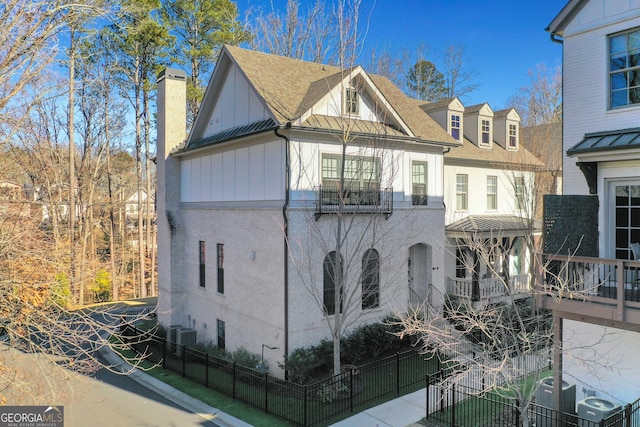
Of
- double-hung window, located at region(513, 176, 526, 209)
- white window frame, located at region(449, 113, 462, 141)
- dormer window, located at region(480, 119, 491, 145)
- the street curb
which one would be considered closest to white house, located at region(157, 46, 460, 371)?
white window frame, located at region(449, 113, 462, 141)

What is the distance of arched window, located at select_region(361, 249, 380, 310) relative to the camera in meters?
16.5

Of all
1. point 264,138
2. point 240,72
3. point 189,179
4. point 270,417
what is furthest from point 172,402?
point 240,72

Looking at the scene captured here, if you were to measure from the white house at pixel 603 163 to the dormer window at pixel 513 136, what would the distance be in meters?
13.8

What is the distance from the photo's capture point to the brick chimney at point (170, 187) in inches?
838

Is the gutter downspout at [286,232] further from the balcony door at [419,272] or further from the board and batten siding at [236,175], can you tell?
the balcony door at [419,272]

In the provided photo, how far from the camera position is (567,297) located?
9.10 m

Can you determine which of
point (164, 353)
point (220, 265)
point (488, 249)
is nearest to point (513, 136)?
point (488, 249)

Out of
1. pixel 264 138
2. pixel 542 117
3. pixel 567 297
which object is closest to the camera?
pixel 567 297

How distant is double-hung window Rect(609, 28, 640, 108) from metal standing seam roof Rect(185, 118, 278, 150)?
362 inches

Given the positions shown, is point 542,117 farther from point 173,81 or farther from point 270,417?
point 270,417

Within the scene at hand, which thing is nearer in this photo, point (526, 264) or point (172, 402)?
point (172, 402)

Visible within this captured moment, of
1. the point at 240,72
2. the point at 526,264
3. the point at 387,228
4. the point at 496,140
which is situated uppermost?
the point at 240,72

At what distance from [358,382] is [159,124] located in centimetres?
1536

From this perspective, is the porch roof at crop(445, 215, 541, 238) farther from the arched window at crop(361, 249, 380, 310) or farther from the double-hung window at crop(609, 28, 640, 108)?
the double-hung window at crop(609, 28, 640, 108)
